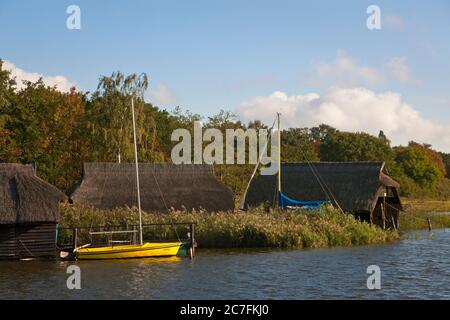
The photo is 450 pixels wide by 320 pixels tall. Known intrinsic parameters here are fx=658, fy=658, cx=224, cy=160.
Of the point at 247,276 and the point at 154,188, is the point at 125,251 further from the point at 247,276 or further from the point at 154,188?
the point at 154,188

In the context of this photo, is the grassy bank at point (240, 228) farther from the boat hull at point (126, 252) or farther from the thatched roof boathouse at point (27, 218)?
the boat hull at point (126, 252)

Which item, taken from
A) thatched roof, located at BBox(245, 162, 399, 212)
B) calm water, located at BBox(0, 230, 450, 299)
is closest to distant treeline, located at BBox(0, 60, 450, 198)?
thatched roof, located at BBox(245, 162, 399, 212)

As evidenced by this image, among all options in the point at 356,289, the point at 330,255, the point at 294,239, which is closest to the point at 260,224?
the point at 294,239

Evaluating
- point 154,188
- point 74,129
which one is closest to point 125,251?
point 154,188

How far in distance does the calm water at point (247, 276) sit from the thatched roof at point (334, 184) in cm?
955

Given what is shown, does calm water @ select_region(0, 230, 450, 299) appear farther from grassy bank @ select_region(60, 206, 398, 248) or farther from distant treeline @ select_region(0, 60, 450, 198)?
distant treeline @ select_region(0, 60, 450, 198)

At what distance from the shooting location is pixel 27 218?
3073 centimetres

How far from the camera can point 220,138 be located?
209 feet

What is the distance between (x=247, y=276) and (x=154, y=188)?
629 inches

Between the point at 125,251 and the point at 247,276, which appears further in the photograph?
the point at 125,251

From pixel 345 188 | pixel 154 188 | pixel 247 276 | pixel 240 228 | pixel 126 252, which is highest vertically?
pixel 154 188

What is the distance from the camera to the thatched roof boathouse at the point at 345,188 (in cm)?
4456

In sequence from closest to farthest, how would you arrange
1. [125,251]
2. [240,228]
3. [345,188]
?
[125,251], [240,228], [345,188]
